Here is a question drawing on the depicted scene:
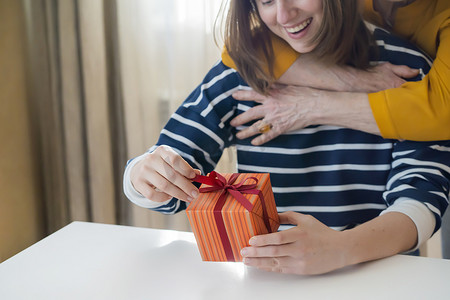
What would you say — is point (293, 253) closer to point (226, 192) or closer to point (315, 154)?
point (226, 192)

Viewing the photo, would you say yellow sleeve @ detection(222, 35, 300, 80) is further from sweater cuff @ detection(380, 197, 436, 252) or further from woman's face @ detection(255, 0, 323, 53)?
sweater cuff @ detection(380, 197, 436, 252)

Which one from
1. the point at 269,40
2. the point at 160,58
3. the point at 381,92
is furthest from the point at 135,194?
the point at 160,58

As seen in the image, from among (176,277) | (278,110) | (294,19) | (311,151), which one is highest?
(294,19)

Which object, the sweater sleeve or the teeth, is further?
the teeth

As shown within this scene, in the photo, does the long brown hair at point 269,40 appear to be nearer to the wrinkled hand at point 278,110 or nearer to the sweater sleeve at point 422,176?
the wrinkled hand at point 278,110

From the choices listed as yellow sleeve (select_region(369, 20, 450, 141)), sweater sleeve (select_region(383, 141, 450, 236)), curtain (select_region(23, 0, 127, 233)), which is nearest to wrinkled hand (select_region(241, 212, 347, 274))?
sweater sleeve (select_region(383, 141, 450, 236))

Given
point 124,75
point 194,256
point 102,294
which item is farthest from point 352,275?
point 124,75

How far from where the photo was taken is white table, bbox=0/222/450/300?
733mm

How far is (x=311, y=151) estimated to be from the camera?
1.24m

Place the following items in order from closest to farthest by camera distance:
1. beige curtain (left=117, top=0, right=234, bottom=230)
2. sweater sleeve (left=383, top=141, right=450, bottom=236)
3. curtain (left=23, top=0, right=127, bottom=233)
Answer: sweater sleeve (left=383, top=141, right=450, bottom=236), beige curtain (left=117, top=0, right=234, bottom=230), curtain (left=23, top=0, right=127, bottom=233)

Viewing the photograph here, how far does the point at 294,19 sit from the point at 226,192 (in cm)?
53

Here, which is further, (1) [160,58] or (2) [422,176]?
(1) [160,58]

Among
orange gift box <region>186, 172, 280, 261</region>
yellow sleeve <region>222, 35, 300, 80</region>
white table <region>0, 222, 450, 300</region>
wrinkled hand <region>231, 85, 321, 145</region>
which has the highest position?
yellow sleeve <region>222, 35, 300, 80</region>

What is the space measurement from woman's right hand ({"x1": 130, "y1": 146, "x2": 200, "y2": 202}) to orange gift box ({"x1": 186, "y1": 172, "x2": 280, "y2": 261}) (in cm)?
4
